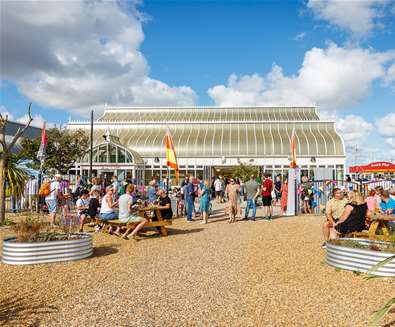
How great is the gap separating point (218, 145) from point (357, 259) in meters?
32.0

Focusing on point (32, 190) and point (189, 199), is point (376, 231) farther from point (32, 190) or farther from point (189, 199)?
point (32, 190)

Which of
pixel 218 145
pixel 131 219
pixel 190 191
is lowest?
pixel 131 219

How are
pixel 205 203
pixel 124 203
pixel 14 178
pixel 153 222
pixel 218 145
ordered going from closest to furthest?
pixel 124 203 < pixel 153 222 < pixel 205 203 < pixel 14 178 < pixel 218 145

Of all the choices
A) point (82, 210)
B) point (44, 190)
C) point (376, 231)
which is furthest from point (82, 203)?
point (376, 231)

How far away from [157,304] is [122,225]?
509 cm

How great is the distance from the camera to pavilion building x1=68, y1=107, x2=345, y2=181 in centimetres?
3283

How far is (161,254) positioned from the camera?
7594 mm

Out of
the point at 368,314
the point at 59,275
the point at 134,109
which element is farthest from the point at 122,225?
the point at 134,109

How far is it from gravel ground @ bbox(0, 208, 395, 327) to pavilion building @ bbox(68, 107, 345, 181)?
24172mm

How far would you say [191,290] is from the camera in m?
5.20

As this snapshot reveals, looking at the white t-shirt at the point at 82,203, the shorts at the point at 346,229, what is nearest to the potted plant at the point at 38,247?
the white t-shirt at the point at 82,203

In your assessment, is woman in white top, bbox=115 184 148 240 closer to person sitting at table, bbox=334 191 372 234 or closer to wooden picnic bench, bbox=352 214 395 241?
person sitting at table, bbox=334 191 372 234

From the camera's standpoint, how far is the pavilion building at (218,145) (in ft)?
108

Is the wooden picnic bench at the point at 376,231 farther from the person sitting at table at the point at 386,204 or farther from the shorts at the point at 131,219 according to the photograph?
the shorts at the point at 131,219
